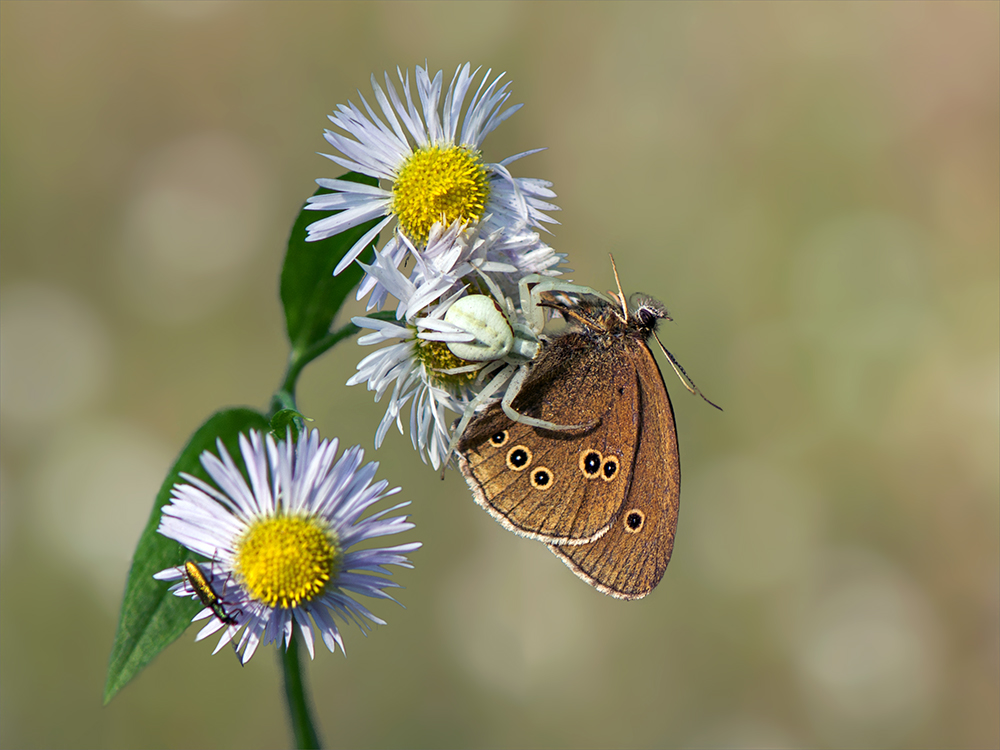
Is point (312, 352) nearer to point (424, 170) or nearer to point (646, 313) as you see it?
point (424, 170)

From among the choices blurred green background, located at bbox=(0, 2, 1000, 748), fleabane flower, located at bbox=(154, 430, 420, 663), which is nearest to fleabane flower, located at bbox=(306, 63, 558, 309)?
fleabane flower, located at bbox=(154, 430, 420, 663)

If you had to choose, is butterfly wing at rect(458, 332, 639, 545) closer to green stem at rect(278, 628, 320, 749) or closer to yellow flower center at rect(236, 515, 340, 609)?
yellow flower center at rect(236, 515, 340, 609)

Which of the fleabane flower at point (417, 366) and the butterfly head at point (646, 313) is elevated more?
the butterfly head at point (646, 313)

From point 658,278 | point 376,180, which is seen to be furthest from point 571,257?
point 376,180

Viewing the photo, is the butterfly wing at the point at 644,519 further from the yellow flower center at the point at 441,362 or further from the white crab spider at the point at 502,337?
the yellow flower center at the point at 441,362

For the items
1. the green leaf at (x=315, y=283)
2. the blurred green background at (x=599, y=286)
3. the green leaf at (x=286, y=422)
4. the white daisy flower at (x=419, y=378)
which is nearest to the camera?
the green leaf at (x=286, y=422)

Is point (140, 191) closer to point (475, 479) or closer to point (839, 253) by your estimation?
point (475, 479)

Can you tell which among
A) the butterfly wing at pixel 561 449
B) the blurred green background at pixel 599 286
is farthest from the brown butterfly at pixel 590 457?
the blurred green background at pixel 599 286
